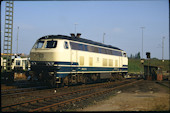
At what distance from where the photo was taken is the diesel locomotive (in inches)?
643

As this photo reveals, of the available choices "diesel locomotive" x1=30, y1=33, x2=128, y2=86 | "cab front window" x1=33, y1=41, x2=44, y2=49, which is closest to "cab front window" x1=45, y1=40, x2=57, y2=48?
"diesel locomotive" x1=30, y1=33, x2=128, y2=86

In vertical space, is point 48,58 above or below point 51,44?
below

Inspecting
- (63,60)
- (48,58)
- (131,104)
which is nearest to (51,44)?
(48,58)

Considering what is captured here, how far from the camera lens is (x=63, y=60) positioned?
16.7 m

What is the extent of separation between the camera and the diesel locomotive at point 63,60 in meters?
16.3

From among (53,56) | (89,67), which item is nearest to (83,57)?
(89,67)

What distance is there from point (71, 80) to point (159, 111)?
32.1 ft

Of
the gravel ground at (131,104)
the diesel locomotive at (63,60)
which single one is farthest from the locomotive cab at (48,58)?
the gravel ground at (131,104)

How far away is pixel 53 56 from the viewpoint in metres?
16.3

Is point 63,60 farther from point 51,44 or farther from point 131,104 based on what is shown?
point 131,104

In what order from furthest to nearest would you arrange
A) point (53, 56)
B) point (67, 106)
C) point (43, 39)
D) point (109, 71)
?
1. point (109, 71)
2. point (43, 39)
3. point (53, 56)
4. point (67, 106)

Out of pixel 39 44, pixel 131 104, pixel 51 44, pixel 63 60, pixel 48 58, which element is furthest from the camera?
pixel 39 44

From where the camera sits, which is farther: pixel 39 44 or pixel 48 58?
pixel 39 44

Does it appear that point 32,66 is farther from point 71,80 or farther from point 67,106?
point 67,106
